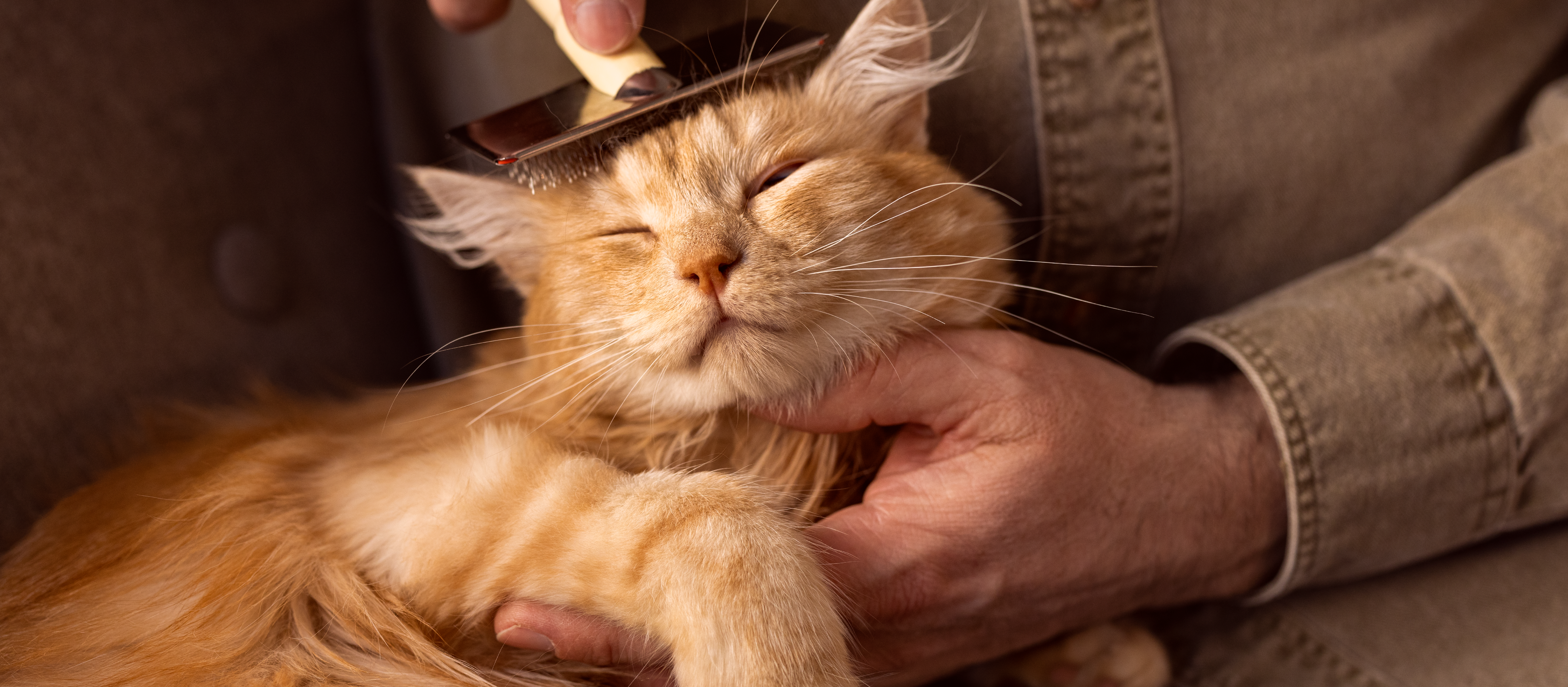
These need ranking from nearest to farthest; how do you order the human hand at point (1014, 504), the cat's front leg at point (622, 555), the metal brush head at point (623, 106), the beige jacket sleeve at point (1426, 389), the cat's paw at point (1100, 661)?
the cat's front leg at point (622, 555) < the metal brush head at point (623, 106) < the human hand at point (1014, 504) < the beige jacket sleeve at point (1426, 389) < the cat's paw at point (1100, 661)

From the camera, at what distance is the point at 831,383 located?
3.58ft

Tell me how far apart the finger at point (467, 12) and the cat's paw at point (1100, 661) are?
4.63ft

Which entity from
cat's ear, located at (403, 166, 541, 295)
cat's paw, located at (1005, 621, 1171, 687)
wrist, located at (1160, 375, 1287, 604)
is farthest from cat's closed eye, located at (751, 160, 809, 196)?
cat's paw, located at (1005, 621, 1171, 687)

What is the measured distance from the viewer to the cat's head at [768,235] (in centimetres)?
99

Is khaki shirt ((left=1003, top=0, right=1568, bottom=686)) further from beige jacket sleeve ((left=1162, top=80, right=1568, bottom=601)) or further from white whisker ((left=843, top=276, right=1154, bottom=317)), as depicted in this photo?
white whisker ((left=843, top=276, right=1154, bottom=317))

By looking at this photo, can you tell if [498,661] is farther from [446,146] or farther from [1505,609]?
[1505,609]

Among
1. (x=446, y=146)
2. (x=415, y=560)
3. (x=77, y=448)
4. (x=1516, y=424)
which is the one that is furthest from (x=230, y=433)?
(x=1516, y=424)

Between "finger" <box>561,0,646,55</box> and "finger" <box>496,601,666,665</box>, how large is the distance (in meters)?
0.70

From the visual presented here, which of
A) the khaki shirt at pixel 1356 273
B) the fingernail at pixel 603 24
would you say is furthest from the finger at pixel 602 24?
the khaki shirt at pixel 1356 273

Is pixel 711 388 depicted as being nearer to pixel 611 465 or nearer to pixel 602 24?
pixel 611 465

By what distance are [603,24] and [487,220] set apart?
43 centimetres

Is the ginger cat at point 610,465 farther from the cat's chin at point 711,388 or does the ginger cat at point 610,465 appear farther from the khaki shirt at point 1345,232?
the khaki shirt at point 1345,232

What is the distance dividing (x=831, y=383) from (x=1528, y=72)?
1.51 m

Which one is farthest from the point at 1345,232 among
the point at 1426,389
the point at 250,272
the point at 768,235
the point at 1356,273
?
the point at 250,272
